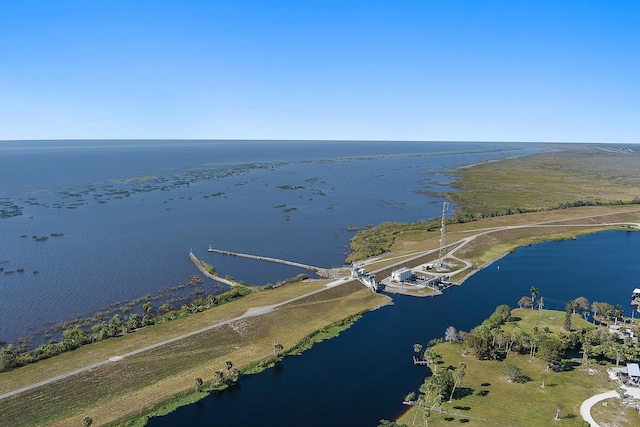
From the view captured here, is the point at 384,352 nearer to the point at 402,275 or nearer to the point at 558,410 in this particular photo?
the point at 558,410

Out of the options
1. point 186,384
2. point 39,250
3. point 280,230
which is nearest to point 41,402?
point 186,384

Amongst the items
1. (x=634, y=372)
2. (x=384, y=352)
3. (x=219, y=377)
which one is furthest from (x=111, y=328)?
(x=634, y=372)

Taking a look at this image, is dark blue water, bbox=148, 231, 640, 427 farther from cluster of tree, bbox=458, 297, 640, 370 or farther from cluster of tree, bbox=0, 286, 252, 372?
cluster of tree, bbox=0, 286, 252, 372

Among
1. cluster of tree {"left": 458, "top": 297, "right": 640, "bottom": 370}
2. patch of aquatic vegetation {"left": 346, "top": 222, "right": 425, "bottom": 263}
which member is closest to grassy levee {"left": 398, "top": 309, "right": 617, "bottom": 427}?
cluster of tree {"left": 458, "top": 297, "right": 640, "bottom": 370}

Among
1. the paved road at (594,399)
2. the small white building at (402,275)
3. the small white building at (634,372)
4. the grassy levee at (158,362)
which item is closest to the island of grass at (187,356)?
the grassy levee at (158,362)

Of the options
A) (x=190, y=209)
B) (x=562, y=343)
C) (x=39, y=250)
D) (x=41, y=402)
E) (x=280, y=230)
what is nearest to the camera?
(x=41, y=402)

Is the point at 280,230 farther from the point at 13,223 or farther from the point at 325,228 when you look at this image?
the point at 13,223
